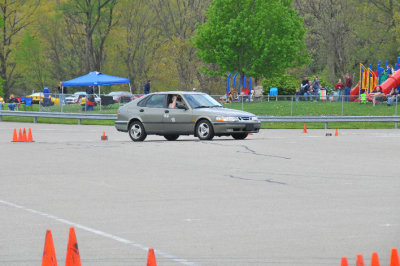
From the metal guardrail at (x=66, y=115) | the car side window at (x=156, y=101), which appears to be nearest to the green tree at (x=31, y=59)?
the metal guardrail at (x=66, y=115)

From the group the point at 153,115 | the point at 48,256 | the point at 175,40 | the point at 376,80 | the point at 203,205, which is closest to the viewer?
the point at 48,256

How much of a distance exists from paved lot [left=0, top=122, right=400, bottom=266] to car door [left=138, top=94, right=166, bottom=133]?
3829 mm

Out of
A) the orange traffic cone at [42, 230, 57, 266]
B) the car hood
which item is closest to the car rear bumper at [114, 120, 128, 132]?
the car hood

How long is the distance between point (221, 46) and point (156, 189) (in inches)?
1577

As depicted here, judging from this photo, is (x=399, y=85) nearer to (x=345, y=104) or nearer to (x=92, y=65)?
(x=345, y=104)

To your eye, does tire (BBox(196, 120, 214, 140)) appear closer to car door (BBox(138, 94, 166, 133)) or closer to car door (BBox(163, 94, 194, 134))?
car door (BBox(163, 94, 194, 134))

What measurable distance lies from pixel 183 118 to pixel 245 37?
2918 centimetres

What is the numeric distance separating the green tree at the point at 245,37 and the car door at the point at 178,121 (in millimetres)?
27696

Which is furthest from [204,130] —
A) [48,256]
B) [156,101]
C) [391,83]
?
[391,83]

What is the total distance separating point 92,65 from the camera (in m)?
71.8

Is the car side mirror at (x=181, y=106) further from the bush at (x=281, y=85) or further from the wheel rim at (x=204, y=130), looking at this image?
the bush at (x=281, y=85)

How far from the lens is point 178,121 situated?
23.4 meters

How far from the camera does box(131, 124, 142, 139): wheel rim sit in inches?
944

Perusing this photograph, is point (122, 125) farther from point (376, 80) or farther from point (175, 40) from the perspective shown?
point (175, 40)
